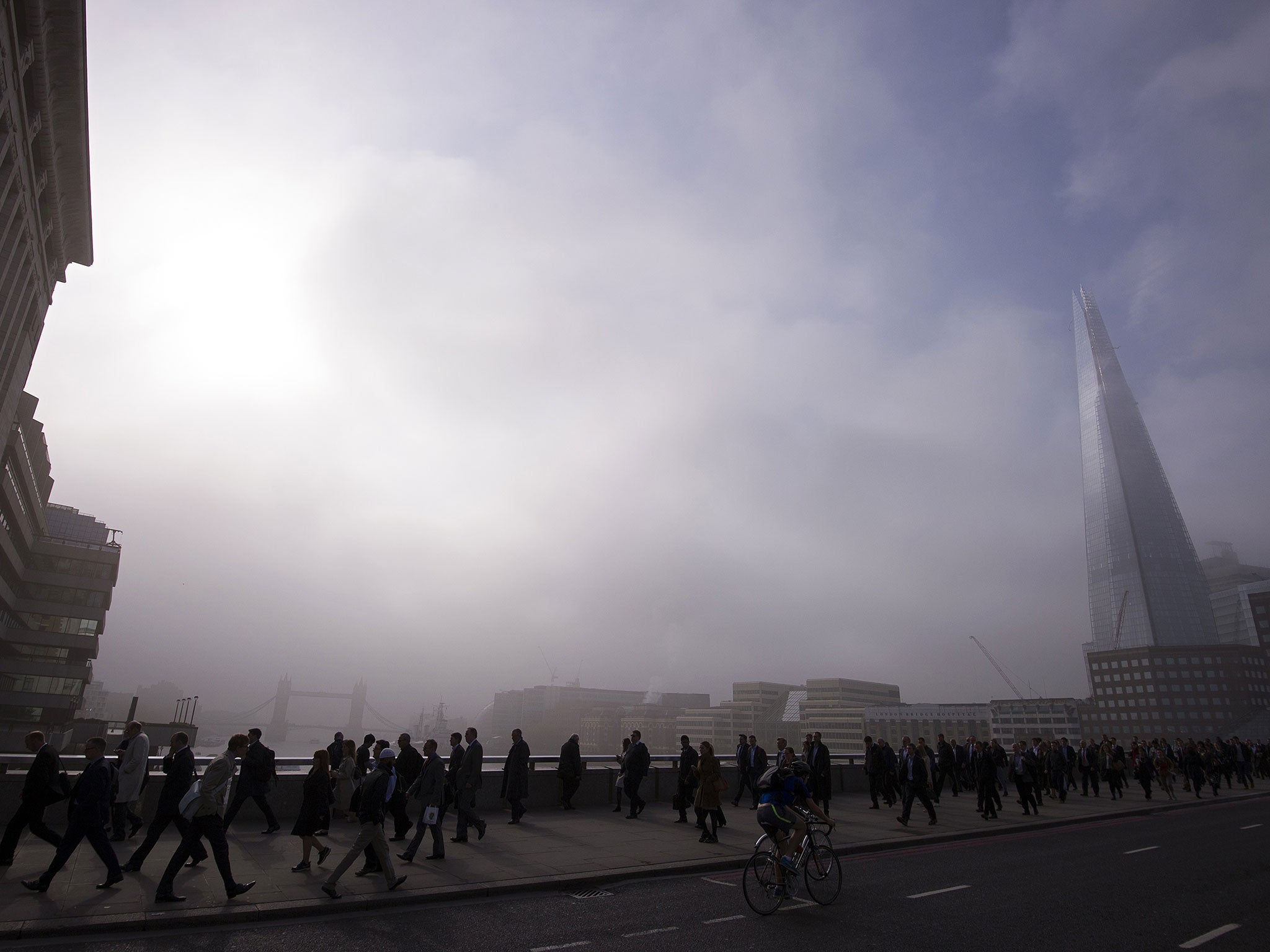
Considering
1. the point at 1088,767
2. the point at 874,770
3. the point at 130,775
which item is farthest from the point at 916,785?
the point at 130,775

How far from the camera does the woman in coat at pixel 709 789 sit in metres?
16.0

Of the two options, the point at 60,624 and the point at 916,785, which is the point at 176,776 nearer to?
the point at 916,785

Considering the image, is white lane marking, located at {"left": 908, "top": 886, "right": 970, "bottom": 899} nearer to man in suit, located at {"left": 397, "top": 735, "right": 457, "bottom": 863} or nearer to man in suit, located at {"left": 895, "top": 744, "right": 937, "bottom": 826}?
man in suit, located at {"left": 895, "top": 744, "right": 937, "bottom": 826}

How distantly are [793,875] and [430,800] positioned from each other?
6.91 m

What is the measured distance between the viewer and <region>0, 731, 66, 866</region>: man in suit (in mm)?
11328

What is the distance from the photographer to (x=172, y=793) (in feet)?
38.9

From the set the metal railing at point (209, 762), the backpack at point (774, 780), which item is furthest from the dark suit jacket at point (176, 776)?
the backpack at point (774, 780)

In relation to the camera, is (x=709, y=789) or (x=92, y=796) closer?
(x=92, y=796)

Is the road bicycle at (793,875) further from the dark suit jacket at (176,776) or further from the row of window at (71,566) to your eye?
the row of window at (71,566)

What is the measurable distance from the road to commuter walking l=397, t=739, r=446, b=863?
8.04 ft

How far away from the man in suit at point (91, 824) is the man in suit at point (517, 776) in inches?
366

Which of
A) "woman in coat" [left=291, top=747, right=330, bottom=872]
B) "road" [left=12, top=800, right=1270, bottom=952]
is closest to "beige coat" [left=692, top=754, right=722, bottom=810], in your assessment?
"road" [left=12, top=800, right=1270, bottom=952]

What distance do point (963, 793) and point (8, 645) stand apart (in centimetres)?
10406

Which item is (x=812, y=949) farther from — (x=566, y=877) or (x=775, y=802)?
(x=566, y=877)
